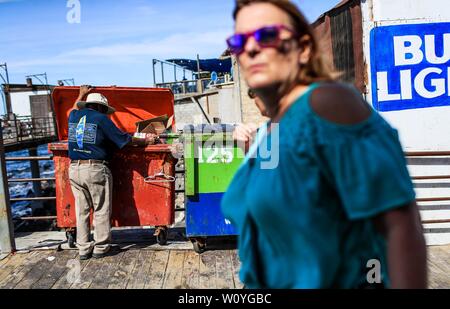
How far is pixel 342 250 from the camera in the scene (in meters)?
1.06

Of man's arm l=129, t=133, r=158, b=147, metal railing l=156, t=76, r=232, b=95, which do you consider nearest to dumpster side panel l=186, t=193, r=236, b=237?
man's arm l=129, t=133, r=158, b=147

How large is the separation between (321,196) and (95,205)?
14.2 feet

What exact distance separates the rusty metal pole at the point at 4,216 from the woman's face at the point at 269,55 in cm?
471

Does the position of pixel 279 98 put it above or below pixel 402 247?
above

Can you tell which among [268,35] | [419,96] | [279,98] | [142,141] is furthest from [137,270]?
[419,96]

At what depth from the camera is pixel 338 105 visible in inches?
39.0

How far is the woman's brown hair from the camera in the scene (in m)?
1.15

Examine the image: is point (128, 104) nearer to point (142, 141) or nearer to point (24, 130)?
point (142, 141)

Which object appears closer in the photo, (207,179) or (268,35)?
(268,35)

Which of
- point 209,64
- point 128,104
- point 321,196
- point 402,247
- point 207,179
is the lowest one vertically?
point 207,179

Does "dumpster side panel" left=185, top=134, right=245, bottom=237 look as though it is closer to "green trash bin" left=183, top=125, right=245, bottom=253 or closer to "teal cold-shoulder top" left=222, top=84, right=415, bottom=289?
"green trash bin" left=183, top=125, right=245, bottom=253
